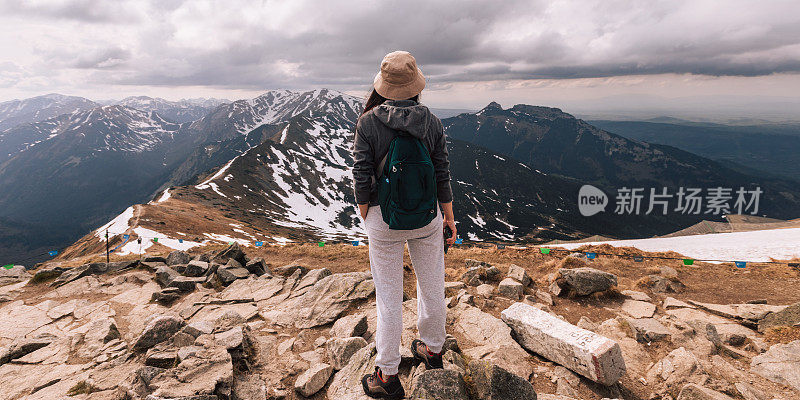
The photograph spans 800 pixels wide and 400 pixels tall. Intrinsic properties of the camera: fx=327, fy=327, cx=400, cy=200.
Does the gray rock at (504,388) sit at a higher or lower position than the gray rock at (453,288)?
higher

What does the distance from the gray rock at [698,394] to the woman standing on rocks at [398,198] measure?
390cm

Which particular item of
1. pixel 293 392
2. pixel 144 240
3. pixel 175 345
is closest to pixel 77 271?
pixel 175 345

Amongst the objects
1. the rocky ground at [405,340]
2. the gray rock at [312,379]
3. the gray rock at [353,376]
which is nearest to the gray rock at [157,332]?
the rocky ground at [405,340]

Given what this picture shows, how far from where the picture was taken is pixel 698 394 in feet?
16.4

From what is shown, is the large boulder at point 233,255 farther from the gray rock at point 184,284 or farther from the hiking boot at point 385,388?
the hiking boot at point 385,388

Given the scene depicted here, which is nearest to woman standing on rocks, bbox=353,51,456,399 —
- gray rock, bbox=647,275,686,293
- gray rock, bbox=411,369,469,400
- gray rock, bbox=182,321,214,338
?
gray rock, bbox=411,369,469,400

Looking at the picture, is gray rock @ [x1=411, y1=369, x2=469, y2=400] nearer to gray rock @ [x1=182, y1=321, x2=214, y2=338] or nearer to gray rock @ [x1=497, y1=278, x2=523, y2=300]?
gray rock @ [x1=182, y1=321, x2=214, y2=338]

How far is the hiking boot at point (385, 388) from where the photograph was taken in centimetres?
455

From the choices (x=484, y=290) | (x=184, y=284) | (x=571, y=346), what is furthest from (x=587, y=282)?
(x=184, y=284)

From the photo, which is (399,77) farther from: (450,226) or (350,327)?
(350,327)

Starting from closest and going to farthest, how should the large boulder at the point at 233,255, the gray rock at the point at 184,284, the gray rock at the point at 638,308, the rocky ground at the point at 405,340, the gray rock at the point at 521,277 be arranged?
the rocky ground at the point at 405,340 < the gray rock at the point at 638,308 < the gray rock at the point at 521,277 < the gray rock at the point at 184,284 < the large boulder at the point at 233,255

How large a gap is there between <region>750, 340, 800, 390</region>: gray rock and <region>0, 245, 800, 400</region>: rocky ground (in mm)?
30

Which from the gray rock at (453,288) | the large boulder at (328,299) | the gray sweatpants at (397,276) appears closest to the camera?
the gray sweatpants at (397,276)

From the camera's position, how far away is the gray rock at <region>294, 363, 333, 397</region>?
5.60 m
